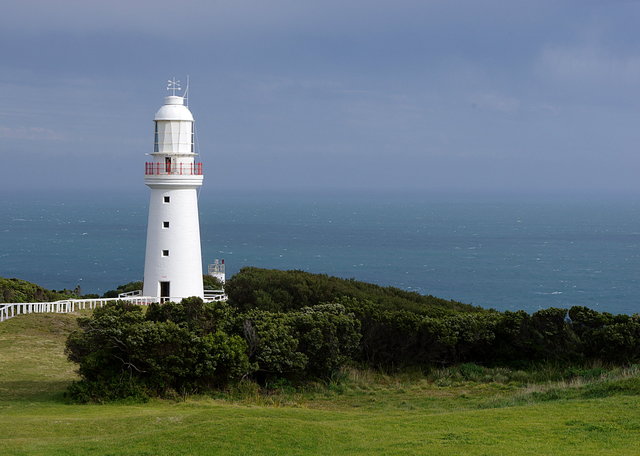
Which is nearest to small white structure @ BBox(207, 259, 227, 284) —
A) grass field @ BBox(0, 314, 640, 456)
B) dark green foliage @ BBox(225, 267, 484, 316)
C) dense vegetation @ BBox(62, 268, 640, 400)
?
dark green foliage @ BBox(225, 267, 484, 316)

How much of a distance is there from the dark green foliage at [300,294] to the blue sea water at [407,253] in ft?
127

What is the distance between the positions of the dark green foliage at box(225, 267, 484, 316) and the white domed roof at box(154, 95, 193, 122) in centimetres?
643

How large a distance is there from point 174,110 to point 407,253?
7926cm

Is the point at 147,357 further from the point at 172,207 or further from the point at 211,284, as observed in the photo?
the point at 211,284

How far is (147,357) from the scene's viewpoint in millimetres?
18562

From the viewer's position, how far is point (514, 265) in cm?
9538

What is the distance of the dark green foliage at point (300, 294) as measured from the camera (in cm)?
2686

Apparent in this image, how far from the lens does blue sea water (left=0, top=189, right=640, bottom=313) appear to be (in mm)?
76688

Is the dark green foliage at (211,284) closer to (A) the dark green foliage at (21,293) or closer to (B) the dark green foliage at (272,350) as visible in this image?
(A) the dark green foliage at (21,293)

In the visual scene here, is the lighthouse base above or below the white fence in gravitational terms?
above

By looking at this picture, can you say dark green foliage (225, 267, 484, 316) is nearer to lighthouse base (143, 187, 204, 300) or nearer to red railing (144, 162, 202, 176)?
Result: lighthouse base (143, 187, 204, 300)

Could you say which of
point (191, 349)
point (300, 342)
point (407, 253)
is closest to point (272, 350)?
point (300, 342)

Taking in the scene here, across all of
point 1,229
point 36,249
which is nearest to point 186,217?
point 36,249

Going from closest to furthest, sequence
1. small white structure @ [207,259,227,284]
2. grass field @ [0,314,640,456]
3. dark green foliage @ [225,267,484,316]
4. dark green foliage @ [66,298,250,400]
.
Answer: grass field @ [0,314,640,456] → dark green foliage @ [66,298,250,400] → dark green foliage @ [225,267,484,316] → small white structure @ [207,259,227,284]
